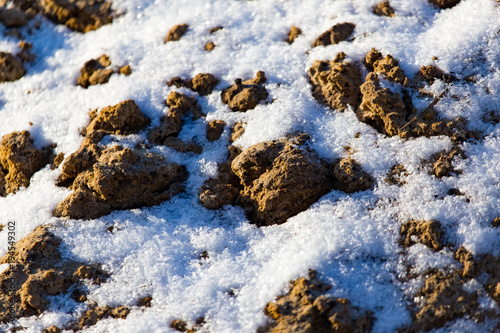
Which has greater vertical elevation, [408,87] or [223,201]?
[408,87]

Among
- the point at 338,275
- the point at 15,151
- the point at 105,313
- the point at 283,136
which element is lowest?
the point at 338,275

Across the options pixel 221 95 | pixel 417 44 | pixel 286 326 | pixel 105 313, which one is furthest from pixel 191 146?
pixel 417 44

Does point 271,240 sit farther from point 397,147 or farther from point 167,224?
point 397,147

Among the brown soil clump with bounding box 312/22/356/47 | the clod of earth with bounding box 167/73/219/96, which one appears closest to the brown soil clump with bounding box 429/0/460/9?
the brown soil clump with bounding box 312/22/356/47

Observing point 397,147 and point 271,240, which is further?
point 397,147

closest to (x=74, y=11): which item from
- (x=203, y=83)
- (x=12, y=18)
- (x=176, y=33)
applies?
(x=12, y=18)

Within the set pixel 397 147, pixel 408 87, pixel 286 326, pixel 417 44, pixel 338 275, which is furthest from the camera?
pixel 417 44
